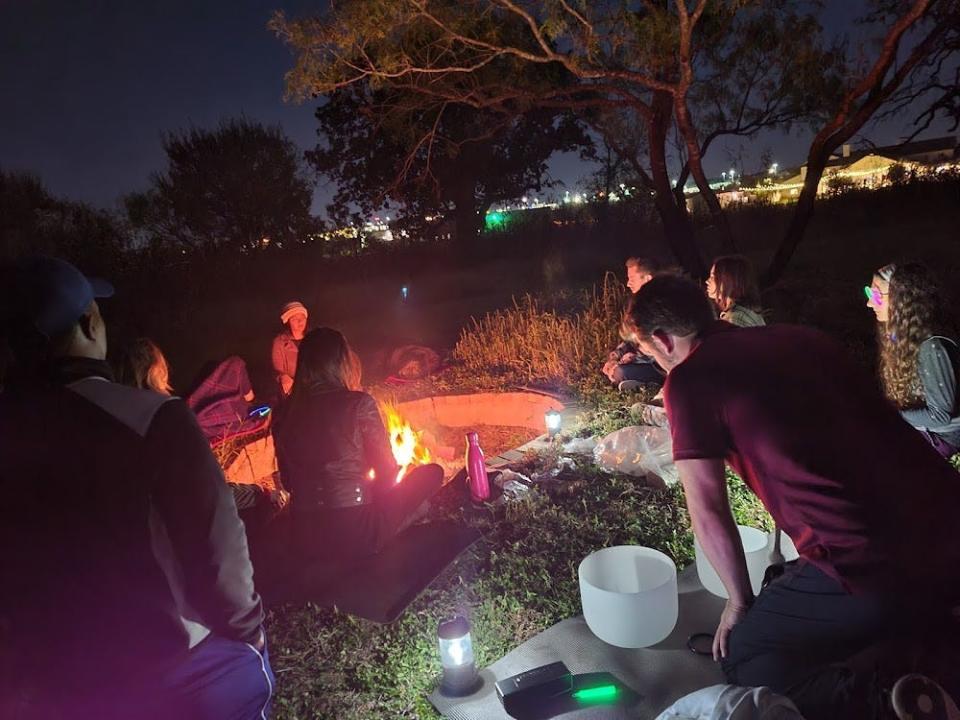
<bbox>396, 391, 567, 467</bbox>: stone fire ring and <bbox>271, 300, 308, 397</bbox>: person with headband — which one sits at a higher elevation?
<bbox>271, 300, 308, 397</bbox>: person with headband

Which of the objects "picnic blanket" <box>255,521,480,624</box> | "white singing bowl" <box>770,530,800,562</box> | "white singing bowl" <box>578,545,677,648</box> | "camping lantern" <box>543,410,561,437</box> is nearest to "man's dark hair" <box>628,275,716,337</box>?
"white singing bowl" <box>578,545,677,648</box>

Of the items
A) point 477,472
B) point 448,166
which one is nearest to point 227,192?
point 448,166

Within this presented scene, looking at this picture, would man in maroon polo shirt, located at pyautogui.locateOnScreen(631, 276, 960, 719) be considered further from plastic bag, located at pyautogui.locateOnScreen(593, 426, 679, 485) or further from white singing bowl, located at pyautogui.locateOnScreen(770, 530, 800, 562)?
plastic bag, located at pyautogui.locateOnScreen(593, 426, 679, 485)

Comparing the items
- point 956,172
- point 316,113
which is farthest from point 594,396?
point 956,172

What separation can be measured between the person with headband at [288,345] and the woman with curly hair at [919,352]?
4.26m

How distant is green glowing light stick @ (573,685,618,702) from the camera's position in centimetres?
220

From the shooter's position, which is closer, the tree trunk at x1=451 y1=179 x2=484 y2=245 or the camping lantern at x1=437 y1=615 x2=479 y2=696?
the camping lantern at x1=437 y1=615 x2=479 y2=696

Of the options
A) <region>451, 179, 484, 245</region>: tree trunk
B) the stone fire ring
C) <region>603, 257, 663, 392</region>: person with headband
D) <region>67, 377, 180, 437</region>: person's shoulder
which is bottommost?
the stone fire ring

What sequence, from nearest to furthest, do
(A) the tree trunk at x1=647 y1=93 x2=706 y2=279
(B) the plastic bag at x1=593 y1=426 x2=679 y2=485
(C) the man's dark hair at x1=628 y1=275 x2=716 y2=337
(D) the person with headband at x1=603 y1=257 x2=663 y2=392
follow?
(C) the man's dark hair at x1=628 y1=275 x2=716 y2=337 < (B) the plastic bag at x1=593 y1=426 x2=679 y2=485 < (D) the person with headband at x1=603 y1=257 x2=663 y2=392 < (A) the tree trunk at x1=647 y1=93 x2=706 y2=279


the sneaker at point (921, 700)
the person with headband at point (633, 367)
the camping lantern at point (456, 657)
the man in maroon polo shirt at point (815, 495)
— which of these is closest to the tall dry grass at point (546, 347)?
the person with headband at point (633, 367)

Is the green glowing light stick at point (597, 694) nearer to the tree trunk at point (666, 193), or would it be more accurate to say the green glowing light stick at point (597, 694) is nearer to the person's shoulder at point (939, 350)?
the person's shoulder at point (939, 350)

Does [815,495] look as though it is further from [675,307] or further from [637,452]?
[637,452]

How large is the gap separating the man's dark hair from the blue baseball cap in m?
1.52

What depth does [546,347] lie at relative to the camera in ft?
22.2
